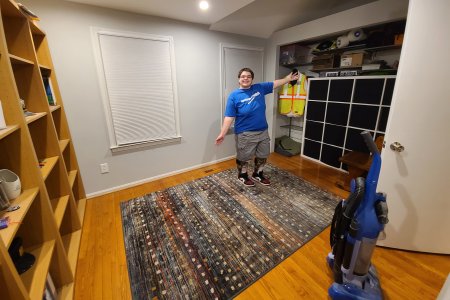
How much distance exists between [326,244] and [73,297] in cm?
187

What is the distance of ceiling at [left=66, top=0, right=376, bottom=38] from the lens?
205 centimetres

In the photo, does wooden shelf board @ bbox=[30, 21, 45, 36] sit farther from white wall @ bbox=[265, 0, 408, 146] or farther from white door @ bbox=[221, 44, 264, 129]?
white wall @ bbox=[265, 0, 408, 146]

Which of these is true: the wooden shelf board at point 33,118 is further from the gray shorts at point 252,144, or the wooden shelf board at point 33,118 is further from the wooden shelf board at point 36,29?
the gray shorts at point 252,144

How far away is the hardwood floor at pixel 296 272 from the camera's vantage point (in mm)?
1302

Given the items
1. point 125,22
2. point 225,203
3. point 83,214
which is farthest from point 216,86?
point 83,214

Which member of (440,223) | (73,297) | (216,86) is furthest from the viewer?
(216,86)

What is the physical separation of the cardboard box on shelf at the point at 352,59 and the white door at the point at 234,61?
4.08 feet

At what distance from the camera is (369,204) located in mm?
1033

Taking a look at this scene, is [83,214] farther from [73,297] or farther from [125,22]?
[125,22]

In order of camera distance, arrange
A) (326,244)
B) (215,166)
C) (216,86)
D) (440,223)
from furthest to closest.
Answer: (215,166) < (216,86) < (326,244) < (440,223)

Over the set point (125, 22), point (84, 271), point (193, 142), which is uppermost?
point (125, 22)

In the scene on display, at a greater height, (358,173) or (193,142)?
(193,142)

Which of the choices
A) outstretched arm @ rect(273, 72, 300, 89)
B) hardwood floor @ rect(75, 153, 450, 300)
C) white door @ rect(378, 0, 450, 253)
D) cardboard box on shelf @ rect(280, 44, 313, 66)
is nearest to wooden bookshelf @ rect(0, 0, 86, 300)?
hardwood floor @ rect(75, 153, 450, 300)

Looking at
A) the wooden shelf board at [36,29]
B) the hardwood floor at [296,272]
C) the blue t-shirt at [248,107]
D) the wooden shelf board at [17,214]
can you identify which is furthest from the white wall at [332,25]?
the wooden shelf board at [17,214]
